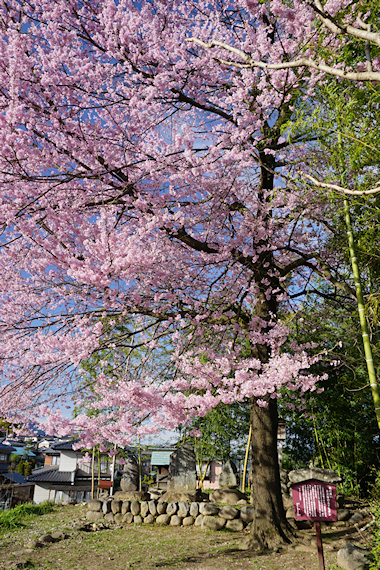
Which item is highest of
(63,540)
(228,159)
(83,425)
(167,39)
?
(167,39)

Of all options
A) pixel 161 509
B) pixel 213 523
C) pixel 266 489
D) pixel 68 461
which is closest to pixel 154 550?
pixel 213 523

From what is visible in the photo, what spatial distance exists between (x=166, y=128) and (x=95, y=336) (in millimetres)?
3670

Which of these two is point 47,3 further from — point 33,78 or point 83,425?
point 83,425

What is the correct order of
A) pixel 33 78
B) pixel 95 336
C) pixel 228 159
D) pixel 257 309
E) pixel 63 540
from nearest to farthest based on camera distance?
pixel 33 78
pixel 228 159
pixel 95 336
pixel 257 309
pixel 63 540

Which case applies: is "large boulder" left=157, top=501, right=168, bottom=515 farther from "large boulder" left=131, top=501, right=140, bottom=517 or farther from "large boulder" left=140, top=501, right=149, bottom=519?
"large boulder" left=131, top=501, right=140, bottom=517

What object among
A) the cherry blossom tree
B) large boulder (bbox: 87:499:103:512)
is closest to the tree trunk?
the cherry blossom tree

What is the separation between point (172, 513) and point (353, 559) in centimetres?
497

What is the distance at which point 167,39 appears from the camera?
5328mm

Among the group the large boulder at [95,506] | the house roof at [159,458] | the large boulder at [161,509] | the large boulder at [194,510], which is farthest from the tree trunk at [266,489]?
the house roof at [159,458]

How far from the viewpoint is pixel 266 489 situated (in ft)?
20.8

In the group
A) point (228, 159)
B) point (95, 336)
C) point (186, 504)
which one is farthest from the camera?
point (186, 504)

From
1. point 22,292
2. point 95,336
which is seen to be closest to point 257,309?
point 95,336

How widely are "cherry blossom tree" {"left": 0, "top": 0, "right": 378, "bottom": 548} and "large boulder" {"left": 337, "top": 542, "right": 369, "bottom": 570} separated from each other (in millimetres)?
1181

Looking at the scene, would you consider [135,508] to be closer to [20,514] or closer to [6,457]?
[20,514]
